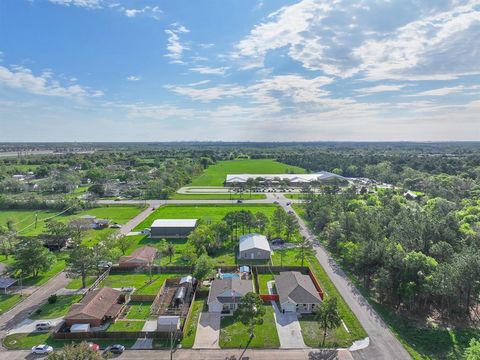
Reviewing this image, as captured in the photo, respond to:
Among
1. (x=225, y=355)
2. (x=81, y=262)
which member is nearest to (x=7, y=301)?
(x=81, y=262)

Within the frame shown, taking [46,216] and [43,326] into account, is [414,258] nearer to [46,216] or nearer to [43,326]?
[43,326]

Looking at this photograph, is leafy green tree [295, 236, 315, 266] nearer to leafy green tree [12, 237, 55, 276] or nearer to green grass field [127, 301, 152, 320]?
green grass field [127, 301, 152, 320]

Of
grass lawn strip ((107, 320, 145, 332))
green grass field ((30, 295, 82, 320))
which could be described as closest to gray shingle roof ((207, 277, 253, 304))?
grass lawn strip ((107, 320, 145, 332))

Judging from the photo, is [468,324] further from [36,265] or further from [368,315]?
[36,265]

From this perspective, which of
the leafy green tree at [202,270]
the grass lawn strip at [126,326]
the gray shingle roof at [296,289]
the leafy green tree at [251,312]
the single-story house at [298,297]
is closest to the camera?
the leafy green tree at [251,312]

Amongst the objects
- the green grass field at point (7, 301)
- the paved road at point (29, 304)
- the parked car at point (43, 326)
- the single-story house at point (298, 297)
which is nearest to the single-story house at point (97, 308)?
the parked car at point (43, 326)

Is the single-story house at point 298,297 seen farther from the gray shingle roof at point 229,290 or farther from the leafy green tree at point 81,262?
the leafy green tree at point 81,262
